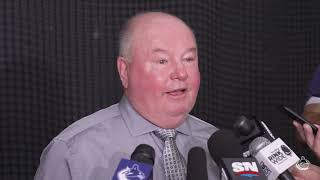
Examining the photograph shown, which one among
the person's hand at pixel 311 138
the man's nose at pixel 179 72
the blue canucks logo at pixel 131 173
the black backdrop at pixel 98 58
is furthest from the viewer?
the black backdrop at pixel 98 58

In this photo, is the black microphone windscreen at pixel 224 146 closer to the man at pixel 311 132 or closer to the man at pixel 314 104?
the man at pixel 311 132

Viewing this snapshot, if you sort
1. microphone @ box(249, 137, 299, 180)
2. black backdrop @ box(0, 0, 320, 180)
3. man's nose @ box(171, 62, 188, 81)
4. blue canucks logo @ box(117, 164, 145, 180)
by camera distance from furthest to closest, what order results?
black backdrop @ box(0, 0, 320, 180)
man's nose @ box(171, 62, 188, 81)
microphone @ box(249, 137, 299, 180)
blue canucks logo @ box(117, 164, 145, 180)

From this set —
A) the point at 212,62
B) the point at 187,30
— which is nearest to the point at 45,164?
the point at 187,30

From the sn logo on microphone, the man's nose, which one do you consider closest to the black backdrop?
the man's nose

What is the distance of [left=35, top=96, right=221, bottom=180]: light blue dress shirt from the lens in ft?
4.67

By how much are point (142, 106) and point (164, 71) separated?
129 mm

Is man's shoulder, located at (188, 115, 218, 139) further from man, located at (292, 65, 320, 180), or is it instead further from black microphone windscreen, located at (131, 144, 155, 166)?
black microphone windscreen, located at (131, 144, 155, 166)

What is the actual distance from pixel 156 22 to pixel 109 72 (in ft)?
2.16

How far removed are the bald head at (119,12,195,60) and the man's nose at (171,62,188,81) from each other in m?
0.11

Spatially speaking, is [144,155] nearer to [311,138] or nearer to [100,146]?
[100,146]

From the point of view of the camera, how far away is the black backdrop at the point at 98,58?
193 cm

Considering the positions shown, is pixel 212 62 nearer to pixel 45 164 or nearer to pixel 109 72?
pixel 109 72

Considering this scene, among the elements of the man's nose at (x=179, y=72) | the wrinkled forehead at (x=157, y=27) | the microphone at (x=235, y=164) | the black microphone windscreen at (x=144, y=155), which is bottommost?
the microphone at (x=235, y=164)

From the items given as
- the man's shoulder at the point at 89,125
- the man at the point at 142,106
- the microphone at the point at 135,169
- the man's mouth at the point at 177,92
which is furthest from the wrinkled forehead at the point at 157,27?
the microphone at the point at 135,169
